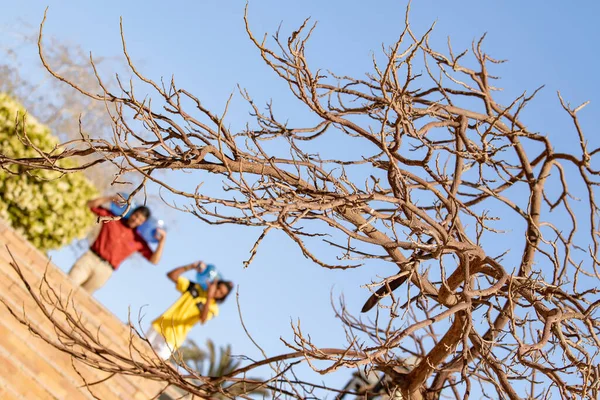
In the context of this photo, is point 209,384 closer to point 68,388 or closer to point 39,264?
point 68,388

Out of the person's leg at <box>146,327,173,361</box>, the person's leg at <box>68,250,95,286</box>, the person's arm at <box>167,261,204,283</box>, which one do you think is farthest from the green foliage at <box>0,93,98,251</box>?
the person's leg at <box>146,327,173,361</box>

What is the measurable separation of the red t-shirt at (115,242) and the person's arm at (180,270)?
0.44 meters

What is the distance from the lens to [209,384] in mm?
4602

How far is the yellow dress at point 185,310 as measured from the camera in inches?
349

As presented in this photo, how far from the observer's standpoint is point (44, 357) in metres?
6.92

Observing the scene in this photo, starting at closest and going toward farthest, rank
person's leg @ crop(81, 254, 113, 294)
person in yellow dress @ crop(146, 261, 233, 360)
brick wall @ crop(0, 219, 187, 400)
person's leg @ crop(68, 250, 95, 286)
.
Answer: brick wall @ crop(0, 219, 187, 400), person in yellow dress @ crop(146, 261, 233, 360), person's leg @ crop(68, 250, 95, 286), person's leg @ crop(81, 254, 113, 294)

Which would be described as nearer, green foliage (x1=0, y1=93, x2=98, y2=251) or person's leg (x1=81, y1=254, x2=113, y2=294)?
person's leg (x1=81, y1=254, x2=113, y2=294)

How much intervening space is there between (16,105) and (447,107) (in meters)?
11.8

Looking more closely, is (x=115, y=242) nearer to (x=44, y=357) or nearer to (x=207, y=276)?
(x=207, y=276)

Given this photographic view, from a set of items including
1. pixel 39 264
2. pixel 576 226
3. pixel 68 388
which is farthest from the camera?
pixel 39 264

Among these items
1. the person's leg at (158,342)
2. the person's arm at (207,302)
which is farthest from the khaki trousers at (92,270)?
the person's arm at (207,302)

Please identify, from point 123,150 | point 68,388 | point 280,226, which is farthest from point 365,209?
point 68,388

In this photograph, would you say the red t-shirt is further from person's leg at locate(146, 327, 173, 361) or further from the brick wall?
the brick wall

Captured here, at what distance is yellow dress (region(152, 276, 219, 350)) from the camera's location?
888 cm
